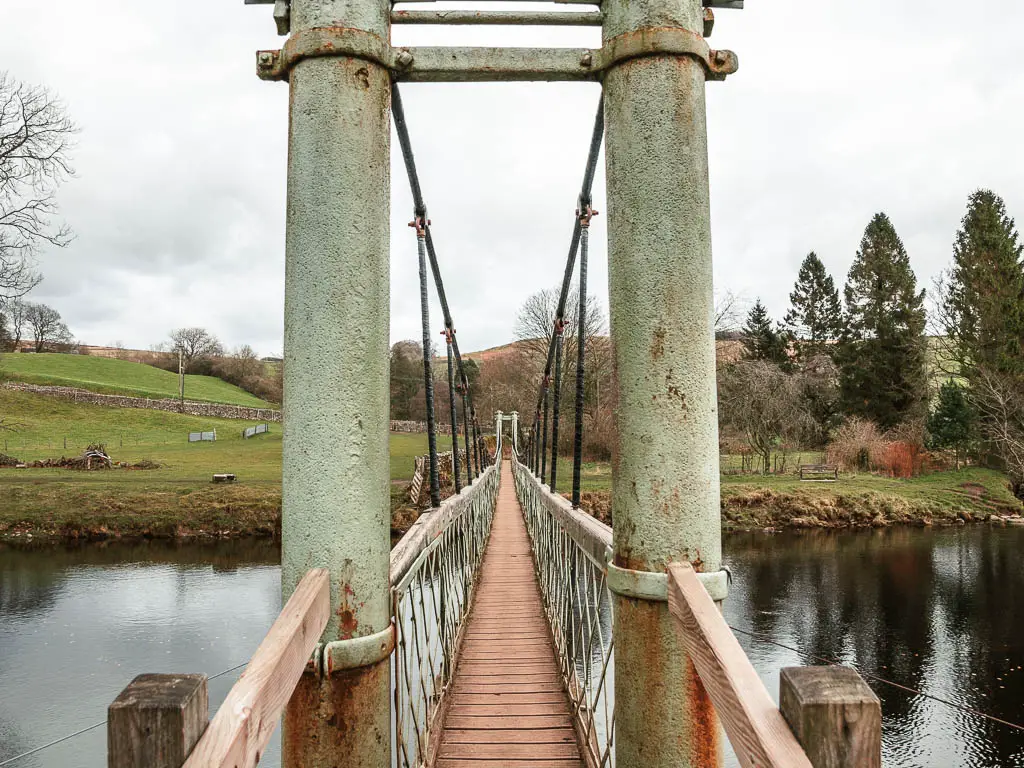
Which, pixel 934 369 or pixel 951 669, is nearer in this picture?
pixel 951 669

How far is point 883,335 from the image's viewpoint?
28234mm

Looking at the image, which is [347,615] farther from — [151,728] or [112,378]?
[112,378]

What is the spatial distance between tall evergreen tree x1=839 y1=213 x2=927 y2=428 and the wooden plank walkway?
85.2 feet

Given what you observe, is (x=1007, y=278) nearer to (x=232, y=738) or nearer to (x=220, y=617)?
(x=220, y=617)

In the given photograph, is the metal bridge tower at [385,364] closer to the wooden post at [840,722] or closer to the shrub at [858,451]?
the wooden post at [840,722]

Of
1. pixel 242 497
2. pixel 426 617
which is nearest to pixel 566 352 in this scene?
pixel 242 497

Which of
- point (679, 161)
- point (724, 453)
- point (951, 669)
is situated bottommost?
point (951, 669)

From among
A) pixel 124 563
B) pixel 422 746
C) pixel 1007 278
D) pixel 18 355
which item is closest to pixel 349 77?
pixel 422 746

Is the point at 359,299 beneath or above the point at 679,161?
beneath

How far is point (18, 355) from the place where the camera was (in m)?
42.2

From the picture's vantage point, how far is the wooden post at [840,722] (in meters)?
0.73

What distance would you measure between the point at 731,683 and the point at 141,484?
18.5 m

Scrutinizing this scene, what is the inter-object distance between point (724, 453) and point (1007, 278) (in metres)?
12.0

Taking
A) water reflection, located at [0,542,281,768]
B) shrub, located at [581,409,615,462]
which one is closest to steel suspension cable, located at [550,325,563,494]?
water reflection, located at [0,542,281,768]
